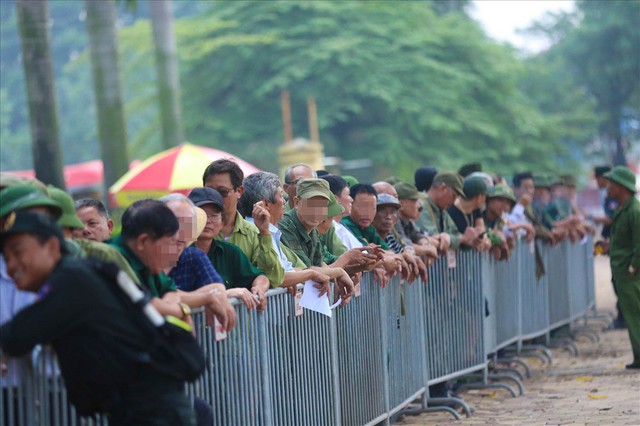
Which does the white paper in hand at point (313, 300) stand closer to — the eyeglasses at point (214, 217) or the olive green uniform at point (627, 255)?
the eyeglasses at point (214, 217)

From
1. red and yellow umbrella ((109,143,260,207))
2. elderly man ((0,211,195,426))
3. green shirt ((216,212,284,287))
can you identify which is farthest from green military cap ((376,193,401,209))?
red and yellow umbrella ((109,143,260,207))

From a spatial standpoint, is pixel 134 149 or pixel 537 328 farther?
pixel 134 149

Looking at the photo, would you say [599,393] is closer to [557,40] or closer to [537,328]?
[537,328]

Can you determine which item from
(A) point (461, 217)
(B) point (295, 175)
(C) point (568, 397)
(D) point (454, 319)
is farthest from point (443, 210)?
(B) point (295, 175)

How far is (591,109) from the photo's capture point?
61906 mm

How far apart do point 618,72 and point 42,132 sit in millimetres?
51107

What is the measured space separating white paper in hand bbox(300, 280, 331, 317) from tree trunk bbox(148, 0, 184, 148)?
17.8 metres

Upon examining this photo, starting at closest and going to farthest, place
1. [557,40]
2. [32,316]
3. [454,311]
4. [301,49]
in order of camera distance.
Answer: [32,316] < [454,311] < [301,49] < [557,40]

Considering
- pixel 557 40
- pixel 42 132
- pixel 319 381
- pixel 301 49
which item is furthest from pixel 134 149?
pixel 319 381

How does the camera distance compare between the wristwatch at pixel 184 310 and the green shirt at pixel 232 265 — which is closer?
the wristwatch at pixel 184 310

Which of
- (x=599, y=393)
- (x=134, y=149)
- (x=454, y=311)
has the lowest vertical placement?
(x=599, y=393)

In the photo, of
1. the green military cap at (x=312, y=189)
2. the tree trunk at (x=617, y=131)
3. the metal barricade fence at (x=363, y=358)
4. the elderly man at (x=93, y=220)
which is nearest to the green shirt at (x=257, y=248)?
the green military cap at (x=312, y=189)

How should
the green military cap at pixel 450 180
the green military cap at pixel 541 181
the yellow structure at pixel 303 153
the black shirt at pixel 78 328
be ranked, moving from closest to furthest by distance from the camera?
the black shirt at pixel 78 328 → the green military cap at pixel 450 180 → the green military cap at pixel 541 181 → the yellow structure at pixel 303 153

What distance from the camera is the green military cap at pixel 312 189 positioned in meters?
8.67
